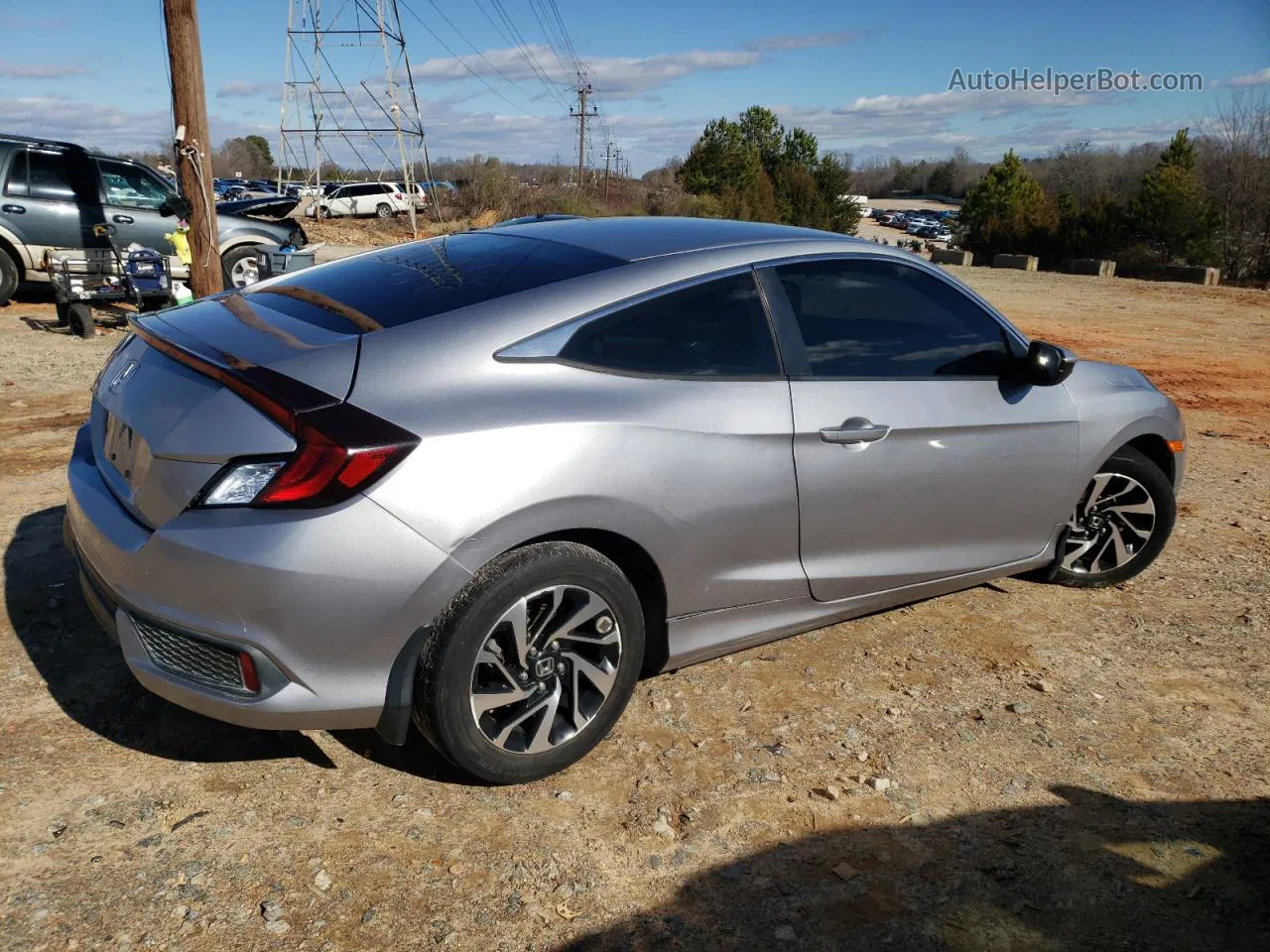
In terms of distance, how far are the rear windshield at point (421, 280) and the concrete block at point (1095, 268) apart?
29809mm

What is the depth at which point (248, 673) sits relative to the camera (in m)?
2.72

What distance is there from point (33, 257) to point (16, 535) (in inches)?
389

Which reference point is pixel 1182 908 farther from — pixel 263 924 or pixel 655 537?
pixel 263 924

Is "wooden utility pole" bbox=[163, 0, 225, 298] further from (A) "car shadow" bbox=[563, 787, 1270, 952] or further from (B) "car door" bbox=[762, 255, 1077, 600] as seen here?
(A) "car shadow" bbox=[563, 787, 1270, 952]

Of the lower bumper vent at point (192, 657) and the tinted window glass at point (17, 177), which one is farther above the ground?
the tinted window glass at point (17, 177)

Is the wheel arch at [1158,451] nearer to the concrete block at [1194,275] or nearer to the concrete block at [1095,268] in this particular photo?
the concrete block at [1194,275]

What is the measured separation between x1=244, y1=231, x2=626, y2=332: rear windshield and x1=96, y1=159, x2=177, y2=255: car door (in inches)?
446

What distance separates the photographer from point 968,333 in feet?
13.6

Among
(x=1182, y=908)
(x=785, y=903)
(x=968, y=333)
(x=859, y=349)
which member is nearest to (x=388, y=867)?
(x=785, y=903)

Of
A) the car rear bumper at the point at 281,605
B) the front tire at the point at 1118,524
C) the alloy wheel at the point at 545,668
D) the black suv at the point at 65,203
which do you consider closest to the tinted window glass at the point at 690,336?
the alloy wheel at the point at 545,668

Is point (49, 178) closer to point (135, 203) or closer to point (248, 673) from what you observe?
point (135, 203)

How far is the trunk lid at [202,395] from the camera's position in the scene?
8.98ft

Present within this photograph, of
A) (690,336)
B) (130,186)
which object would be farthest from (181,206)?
(690,336)

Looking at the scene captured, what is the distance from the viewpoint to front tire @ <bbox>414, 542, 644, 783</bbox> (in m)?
2.84
